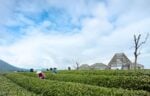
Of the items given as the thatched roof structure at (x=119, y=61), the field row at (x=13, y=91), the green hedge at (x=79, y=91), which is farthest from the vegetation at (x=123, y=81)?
the thatched roof structure at (x=119, y=61)

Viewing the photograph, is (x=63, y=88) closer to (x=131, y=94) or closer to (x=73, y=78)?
(x=131, y=94)

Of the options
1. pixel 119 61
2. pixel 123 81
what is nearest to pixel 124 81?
pixel 123 81

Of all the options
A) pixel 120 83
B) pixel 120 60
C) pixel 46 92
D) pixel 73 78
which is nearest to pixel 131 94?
pixel 120 83

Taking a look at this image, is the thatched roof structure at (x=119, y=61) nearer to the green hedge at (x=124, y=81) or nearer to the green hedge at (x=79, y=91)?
the green hedge at (x=124, y=81)

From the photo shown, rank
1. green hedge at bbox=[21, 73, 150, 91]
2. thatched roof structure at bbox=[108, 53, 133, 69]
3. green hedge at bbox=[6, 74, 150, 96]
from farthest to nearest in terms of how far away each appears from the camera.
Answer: thatched roof structure at bbox=[108, 53, 133, 69]
green hedge at bbox=[21, 73, 150, 91]
green hedge at bbox=[6, 74, 150, 96]

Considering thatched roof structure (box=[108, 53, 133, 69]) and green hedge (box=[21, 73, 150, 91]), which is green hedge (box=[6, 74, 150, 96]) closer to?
green hedge (box=[21, 73, 150, 91])

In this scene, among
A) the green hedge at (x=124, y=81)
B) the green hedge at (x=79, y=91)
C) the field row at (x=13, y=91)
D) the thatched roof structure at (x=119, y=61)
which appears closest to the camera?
the green hedge at (x=79, y=91)

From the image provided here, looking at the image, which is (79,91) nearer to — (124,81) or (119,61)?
(124,81)

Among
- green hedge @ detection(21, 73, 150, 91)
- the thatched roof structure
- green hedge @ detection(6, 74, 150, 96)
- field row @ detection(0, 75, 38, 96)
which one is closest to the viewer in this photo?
green hedge @ detection(6, 74, 150, 96)

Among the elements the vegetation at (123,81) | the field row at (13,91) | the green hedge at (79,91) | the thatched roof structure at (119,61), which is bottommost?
the field row at (13,91)

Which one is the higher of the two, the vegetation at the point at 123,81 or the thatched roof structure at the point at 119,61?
the thatched roof structure at the point at 119,61

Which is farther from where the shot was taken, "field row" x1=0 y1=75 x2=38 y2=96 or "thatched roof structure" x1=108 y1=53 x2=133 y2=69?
"thatched roof structure" x1=108 y1=53 x2=133 y2=69

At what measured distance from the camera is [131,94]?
728 inches

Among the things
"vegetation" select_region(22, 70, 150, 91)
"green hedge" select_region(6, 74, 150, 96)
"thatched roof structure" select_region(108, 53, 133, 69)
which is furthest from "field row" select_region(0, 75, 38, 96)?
"thatched roof structure" select_region(108, 53, 133, 69)
